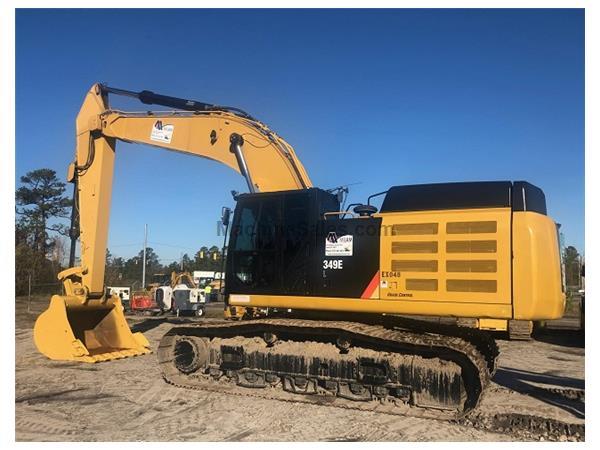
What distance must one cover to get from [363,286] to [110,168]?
680cm

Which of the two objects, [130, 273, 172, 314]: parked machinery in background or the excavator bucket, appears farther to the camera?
[130, 273, 172, 314]: parked machinery in background

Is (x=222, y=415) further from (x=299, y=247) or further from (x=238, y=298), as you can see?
(x=299, y=247)

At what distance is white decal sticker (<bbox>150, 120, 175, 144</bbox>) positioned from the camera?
10555 millimetres

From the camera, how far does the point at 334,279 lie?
761cm

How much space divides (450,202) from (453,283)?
45.8 inches

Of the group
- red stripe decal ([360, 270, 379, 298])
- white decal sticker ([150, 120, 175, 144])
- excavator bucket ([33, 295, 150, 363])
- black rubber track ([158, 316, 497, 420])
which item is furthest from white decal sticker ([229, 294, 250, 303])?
white decal sticker ([150, 120, 175, 144])

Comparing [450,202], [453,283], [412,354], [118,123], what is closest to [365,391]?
[412,354]

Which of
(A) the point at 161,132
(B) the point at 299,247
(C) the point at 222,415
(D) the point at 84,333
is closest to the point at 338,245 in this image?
(B) the point at 299,247

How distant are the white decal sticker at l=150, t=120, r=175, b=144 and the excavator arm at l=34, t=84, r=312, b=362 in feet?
0.07

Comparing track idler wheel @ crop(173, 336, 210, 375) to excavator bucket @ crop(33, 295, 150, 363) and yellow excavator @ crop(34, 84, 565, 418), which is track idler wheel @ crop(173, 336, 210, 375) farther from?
excavator bucket @ crop(33, 295, 150, 363)

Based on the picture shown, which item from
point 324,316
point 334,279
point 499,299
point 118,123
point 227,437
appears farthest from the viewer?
point 118,123

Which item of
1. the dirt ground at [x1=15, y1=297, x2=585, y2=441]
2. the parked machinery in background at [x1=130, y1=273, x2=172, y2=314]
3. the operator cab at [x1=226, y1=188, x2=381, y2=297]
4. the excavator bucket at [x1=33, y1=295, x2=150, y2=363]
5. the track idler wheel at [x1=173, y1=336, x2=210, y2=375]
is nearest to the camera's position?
the dirt ground at [x1=15, y1=297, x2=585, y2=441]

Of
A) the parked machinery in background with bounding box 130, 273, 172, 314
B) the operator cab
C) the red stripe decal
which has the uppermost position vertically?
the operator cab

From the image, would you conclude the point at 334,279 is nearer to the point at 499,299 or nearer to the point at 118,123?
the point at 499,299
